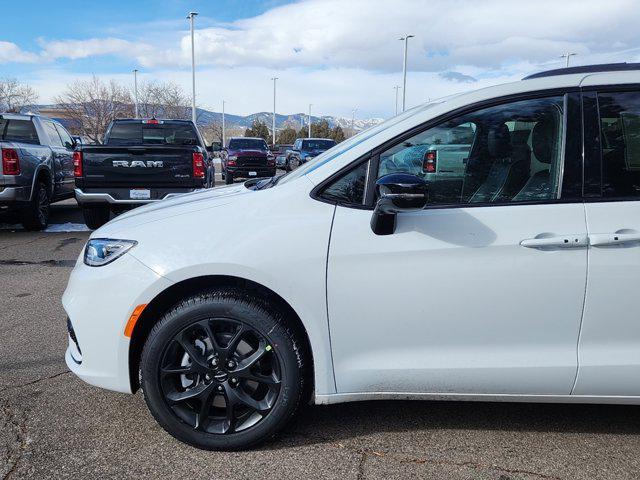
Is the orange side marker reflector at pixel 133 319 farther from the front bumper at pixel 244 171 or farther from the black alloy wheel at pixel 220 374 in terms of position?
the front bumper at pixel 244 171

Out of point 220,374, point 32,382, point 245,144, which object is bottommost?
point 32,382

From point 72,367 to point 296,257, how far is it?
52.9 inches

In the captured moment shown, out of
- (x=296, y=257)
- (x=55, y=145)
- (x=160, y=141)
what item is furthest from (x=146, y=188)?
(x=296, y=257)

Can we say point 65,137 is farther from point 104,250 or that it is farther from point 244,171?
point 244,171

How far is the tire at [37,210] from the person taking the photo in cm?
883

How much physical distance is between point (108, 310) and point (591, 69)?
105 inches

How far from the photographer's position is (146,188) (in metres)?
8.34

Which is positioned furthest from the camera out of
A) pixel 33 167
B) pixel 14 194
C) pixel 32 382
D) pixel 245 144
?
pixel 245 144

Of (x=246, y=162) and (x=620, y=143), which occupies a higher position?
(x=620, y=143)

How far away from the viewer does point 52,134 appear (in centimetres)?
1065

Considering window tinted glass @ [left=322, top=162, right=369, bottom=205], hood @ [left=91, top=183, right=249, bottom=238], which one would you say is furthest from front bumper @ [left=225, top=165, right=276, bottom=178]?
window tinted glass @ [left=322, top=162, right=369, bottom=205]

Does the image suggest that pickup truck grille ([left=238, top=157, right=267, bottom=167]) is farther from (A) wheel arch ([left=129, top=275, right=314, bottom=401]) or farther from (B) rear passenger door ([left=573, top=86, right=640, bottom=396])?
(B) rear passenger door ([left=573, top=86, right=640, bottom=396])

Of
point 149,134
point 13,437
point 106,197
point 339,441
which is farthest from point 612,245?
point 149,134

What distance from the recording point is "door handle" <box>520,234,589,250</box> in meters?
2.51
